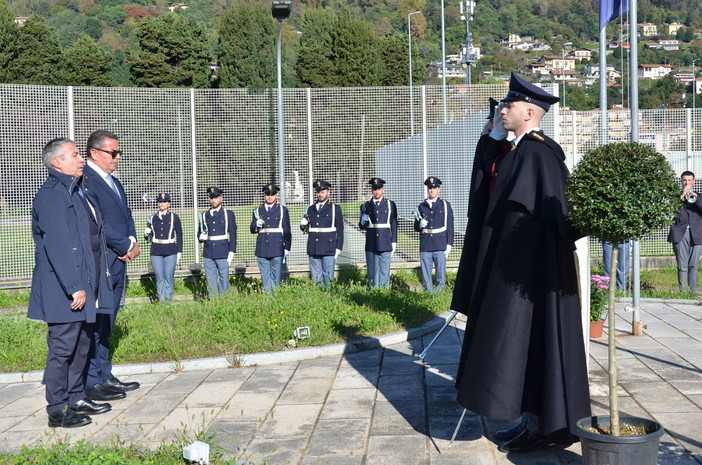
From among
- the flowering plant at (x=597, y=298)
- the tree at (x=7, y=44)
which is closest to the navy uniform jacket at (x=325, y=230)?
the flowering plant at (x=597, y=298)

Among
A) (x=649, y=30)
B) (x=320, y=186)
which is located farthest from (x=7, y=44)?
(x=649, y=30)

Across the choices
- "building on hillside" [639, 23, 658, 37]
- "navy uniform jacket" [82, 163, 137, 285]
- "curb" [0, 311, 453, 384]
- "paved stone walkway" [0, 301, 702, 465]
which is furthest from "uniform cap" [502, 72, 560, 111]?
"building on hillside" [639, 23, 658, 37]

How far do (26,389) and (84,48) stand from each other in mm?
35605

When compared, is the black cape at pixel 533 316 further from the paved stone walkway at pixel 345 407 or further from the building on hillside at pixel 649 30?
the building on hillside at pixel 649 30

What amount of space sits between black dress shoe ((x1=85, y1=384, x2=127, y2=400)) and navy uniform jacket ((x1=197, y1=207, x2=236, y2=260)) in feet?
19.4

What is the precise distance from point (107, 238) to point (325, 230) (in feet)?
20.7

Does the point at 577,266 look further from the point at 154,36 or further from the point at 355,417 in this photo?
the point at 154,36

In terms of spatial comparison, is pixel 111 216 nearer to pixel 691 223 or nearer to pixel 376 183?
pixel 376 183

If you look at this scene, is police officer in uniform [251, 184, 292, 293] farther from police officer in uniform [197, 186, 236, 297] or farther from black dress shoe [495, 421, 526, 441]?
black dress shoe [495, 421, 526, 441]

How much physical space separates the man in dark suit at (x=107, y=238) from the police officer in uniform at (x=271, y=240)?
18.3 ft

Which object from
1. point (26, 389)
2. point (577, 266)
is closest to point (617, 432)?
point (577, 266)

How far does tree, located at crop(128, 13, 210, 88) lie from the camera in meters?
42.8

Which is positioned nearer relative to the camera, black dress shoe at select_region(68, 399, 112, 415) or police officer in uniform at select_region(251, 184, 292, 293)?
black dress shoe at select_region(68, 399, 112, 415)

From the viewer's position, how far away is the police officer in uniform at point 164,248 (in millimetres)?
12758
